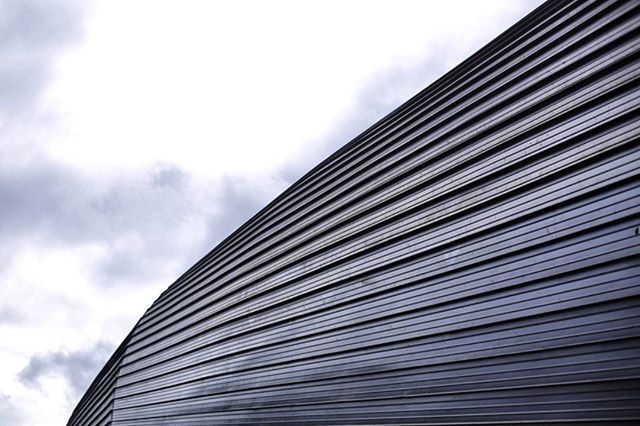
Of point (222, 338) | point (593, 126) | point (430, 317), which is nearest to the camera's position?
point (593, 126)

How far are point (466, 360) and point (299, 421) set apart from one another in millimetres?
5465

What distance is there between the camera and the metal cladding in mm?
7328

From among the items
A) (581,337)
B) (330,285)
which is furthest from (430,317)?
(330,285)

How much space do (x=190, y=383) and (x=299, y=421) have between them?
Result: 26.8 ft

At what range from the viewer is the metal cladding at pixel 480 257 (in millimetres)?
7328

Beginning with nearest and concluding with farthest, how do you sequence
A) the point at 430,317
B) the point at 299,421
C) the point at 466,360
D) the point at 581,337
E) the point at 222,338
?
the point at 581,337 < the point at 466,360 < the point at 430,317 < the point at 299,421 < the point at 222,338

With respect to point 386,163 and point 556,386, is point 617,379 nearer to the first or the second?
point 556,386

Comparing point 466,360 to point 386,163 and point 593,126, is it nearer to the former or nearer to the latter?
point 593,126

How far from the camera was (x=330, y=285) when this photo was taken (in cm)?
1303

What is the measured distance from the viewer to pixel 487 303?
8.73m

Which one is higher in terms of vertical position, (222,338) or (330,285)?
(222,338)

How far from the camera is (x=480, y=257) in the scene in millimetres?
9156

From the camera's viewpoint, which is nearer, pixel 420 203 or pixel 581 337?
pixel 581 337

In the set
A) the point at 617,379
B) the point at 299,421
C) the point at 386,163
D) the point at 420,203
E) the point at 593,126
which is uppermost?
the point at 386,163
